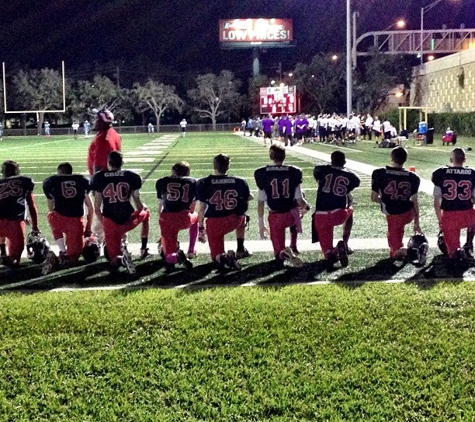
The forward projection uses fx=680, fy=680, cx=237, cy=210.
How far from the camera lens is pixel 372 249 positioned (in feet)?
24.4

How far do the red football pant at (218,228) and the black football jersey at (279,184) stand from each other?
0.38 meters

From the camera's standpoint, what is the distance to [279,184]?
263 inches

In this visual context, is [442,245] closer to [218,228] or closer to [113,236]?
[218,228]

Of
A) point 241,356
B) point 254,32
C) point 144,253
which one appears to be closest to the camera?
point 241,356

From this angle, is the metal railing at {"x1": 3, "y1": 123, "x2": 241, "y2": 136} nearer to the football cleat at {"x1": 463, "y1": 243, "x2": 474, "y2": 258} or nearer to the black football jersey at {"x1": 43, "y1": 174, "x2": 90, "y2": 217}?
the black football jersey at {"x1": 43, "y1": 174, "x2": 90, "y2": 217}

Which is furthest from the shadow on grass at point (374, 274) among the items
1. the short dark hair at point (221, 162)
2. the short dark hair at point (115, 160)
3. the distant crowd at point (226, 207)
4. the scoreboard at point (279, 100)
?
the scoreboard at point (279, 100)

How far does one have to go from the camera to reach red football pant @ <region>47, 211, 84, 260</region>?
6836mm

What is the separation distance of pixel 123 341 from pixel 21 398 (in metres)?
0.82

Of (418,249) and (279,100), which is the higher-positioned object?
(279,100)

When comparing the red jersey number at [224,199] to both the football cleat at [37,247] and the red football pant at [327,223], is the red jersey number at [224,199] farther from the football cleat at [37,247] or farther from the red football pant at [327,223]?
the football cleat at [37,247]

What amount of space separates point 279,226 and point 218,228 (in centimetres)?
61

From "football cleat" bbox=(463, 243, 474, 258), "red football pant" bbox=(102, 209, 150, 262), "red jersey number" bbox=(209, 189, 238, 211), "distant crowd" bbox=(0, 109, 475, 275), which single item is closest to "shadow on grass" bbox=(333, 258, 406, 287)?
"distant crowd" bbox=(0, 109, 475, 275)

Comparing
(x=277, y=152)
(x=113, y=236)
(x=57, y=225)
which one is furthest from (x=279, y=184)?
(x=57, y=225)

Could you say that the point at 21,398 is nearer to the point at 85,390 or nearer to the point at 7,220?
the point at 85,390
